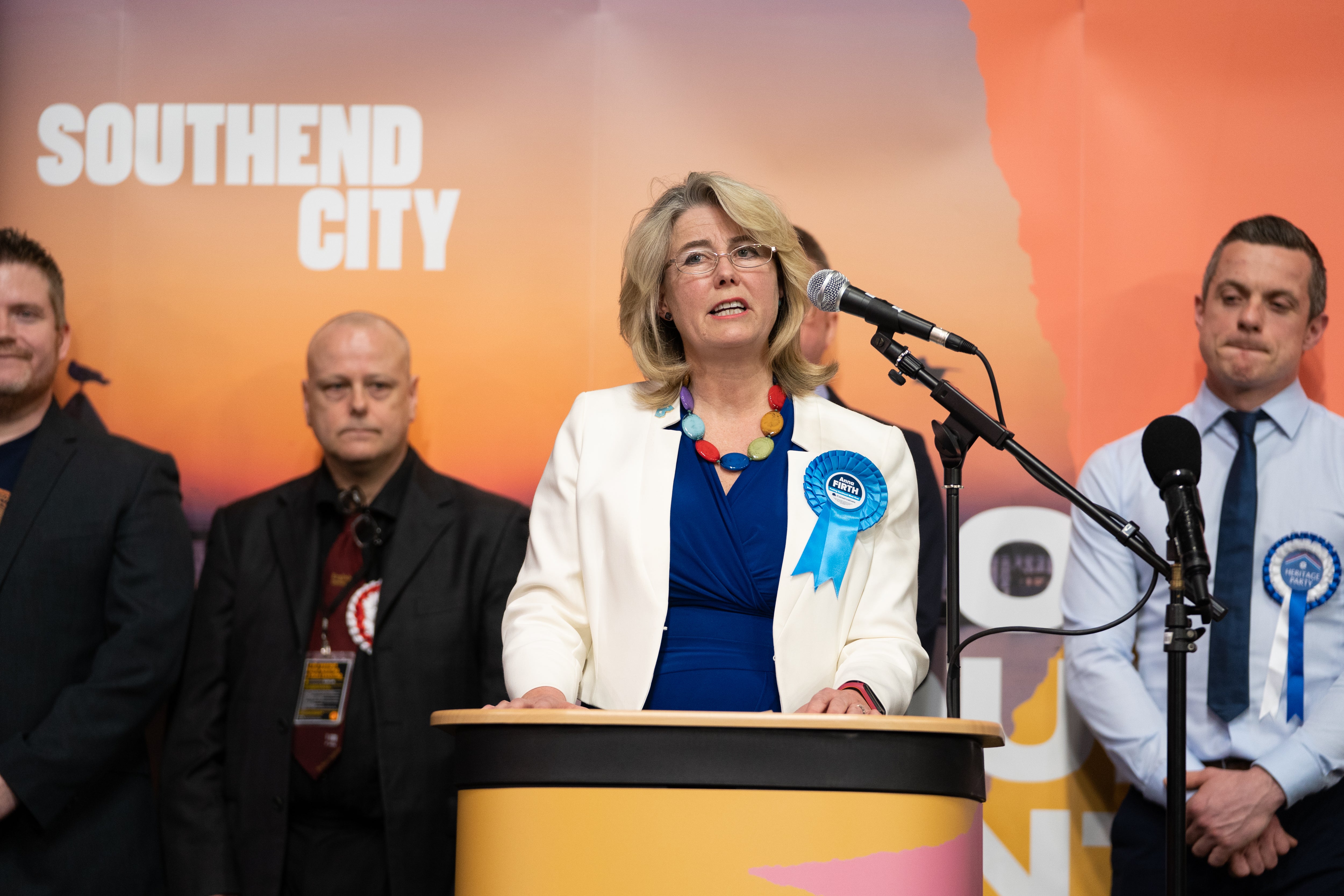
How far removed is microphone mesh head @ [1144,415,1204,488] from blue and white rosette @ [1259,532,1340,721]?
1.38 metres

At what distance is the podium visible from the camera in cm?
166

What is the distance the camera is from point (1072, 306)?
3691 millimetres

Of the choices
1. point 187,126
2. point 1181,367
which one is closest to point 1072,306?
point 1181,367

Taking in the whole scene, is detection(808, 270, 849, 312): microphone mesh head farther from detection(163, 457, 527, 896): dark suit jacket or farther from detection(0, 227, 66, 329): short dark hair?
detection(0, 227, 66, 329): short dark hair

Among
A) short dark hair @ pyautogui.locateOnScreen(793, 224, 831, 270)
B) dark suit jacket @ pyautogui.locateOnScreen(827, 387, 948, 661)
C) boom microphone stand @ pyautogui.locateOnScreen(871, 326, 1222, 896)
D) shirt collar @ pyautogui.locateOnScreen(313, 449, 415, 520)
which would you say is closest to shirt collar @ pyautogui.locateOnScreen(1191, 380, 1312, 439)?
dark suit jacket @ pyautogui.locateOnScreen(827, 387, 948, 661)

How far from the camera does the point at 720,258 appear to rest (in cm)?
246

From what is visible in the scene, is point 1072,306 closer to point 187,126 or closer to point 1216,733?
point 1216,733

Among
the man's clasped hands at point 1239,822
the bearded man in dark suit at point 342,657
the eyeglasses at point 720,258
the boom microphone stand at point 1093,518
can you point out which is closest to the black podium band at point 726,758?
the boom microphone stand at point 1093,518

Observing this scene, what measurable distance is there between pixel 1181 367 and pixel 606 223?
5.78ft

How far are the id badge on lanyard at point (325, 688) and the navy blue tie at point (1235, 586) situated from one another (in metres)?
2.25

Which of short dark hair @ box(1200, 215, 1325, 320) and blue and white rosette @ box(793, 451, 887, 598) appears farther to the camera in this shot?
short dark hair @ box(1200, 215, 1325, 320)

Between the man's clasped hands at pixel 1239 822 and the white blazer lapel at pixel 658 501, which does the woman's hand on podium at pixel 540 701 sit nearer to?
the white blazer lapel at pixel 658 501

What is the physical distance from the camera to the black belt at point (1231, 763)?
3141mm

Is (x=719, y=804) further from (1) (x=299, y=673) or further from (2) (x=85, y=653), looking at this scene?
(2) (x=85, y=653)
